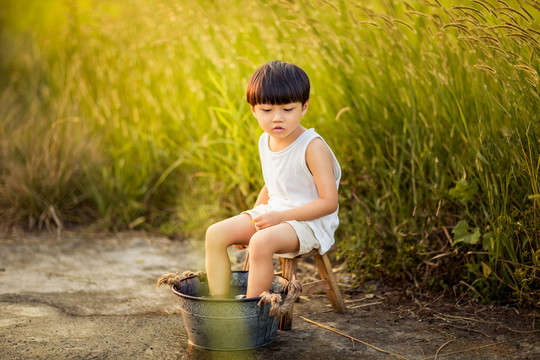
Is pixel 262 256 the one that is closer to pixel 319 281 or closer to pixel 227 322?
pixel 227 322

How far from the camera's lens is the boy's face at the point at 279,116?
8.21 feet

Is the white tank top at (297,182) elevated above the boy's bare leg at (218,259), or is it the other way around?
the white tank top at (297,182)

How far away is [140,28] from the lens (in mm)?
5883

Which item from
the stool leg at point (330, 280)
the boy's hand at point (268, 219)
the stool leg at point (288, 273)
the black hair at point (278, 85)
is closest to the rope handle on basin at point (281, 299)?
the stool leg at point (288, 273)

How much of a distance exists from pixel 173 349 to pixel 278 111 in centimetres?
110

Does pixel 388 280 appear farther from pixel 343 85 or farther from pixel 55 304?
pixel 55 304

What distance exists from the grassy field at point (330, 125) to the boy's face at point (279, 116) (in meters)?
0.77

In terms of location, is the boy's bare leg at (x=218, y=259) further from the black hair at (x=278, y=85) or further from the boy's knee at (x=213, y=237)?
the black hair at (x=278, y=85)

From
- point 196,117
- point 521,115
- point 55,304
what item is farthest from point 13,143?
point 521,115

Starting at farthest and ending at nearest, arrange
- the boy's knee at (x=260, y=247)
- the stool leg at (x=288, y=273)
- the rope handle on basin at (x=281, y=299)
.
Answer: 1. the stool leg at (x=288, y=273)
2. the boy's knee at (x=260, y=247)
3. the rope handle on basin at (x=281, y=299)

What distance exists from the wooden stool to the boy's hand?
0.23 meters

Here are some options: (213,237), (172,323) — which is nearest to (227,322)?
(213,237)

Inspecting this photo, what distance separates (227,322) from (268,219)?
0.46 metres

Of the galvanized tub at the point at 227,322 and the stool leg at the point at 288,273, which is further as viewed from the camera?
the stool leg at the point at 288,273
